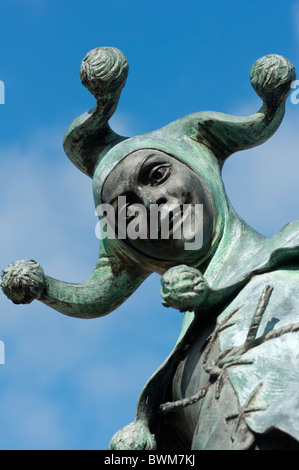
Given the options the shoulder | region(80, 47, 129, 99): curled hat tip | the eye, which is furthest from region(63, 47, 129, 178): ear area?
the shoulder

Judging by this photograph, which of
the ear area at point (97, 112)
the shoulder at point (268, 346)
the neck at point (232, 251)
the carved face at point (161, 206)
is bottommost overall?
the shoulder at point (268, 346)

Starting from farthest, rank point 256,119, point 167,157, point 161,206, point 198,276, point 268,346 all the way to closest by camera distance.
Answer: point 256,119 → point 167,157 → point 161,206 → point 198,276 → point 268,346

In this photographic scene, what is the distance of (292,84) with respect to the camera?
7.44 metres

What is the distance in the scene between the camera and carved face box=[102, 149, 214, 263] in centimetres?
714

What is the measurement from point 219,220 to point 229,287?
0.76 m

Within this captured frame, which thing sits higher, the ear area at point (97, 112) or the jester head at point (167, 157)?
the ear area at point (97, 112)

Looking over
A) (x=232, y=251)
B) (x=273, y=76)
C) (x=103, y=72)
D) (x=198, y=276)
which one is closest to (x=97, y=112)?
(x=103, y=72)

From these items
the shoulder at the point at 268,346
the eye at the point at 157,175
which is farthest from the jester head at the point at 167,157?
the shoulder at the point at 268,346

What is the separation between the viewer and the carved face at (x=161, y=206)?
7.14 metres

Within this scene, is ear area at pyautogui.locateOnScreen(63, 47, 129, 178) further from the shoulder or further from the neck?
the shoulder

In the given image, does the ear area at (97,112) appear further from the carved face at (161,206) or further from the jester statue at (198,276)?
the carved face at (161,206)

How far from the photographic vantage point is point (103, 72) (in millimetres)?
7578

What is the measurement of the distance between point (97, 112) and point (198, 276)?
1.66 meters

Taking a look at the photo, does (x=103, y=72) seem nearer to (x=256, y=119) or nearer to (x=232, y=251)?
(x=256, y=119)
